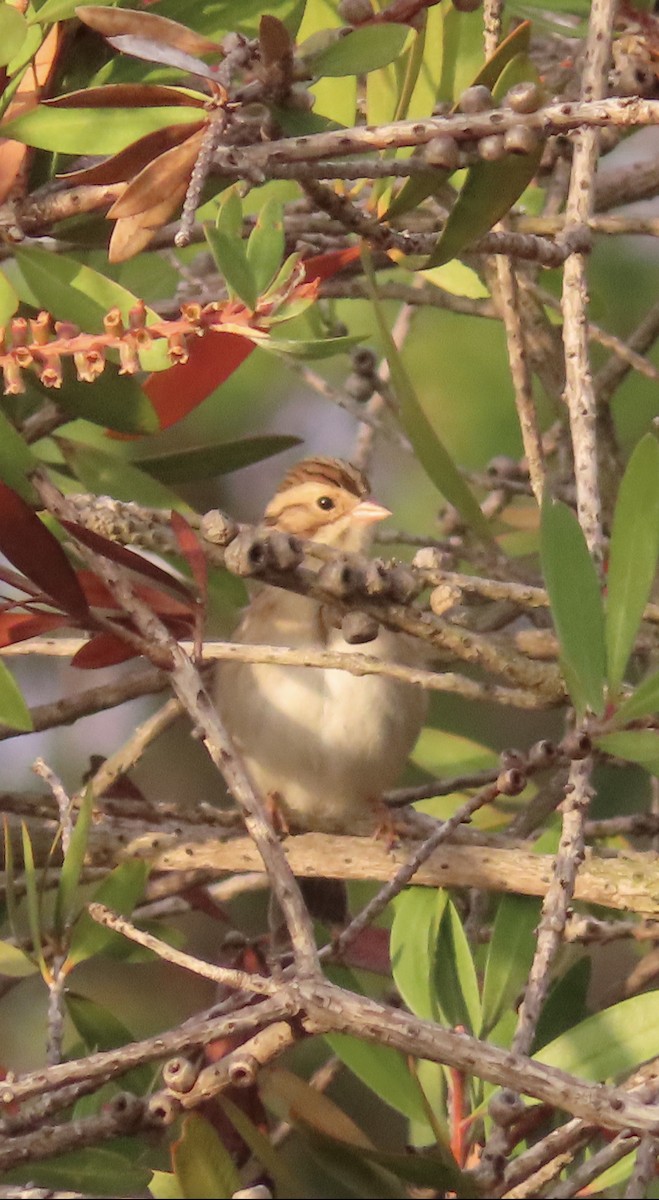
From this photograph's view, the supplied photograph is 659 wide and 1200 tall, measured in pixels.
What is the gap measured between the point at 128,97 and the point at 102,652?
0.57 meters

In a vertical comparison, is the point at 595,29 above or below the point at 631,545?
above

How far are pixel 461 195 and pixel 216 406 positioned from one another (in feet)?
9.69

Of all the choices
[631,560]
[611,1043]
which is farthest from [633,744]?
[611,1043]

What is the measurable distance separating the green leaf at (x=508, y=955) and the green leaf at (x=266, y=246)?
90 centimetres

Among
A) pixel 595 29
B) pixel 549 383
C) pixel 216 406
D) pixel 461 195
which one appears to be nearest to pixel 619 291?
pixel 216 406

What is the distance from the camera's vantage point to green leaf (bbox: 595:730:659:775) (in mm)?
1453

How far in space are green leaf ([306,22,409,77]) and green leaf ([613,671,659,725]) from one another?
60cm

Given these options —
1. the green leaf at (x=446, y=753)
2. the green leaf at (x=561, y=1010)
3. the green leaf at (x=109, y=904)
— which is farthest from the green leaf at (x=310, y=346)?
the green leaf at (x=446, y=753)

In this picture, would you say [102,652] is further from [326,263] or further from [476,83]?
[476,83]

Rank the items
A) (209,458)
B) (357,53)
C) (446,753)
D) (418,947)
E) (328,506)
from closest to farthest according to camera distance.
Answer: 1. (357,53)
2. (418,947)
3. (209,458)
4. (446,753)
5. (328,506)

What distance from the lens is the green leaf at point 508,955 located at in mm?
1938

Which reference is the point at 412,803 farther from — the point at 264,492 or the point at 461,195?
the point at 264,492

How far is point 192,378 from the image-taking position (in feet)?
6.20

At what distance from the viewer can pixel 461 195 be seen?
5.13 feet
